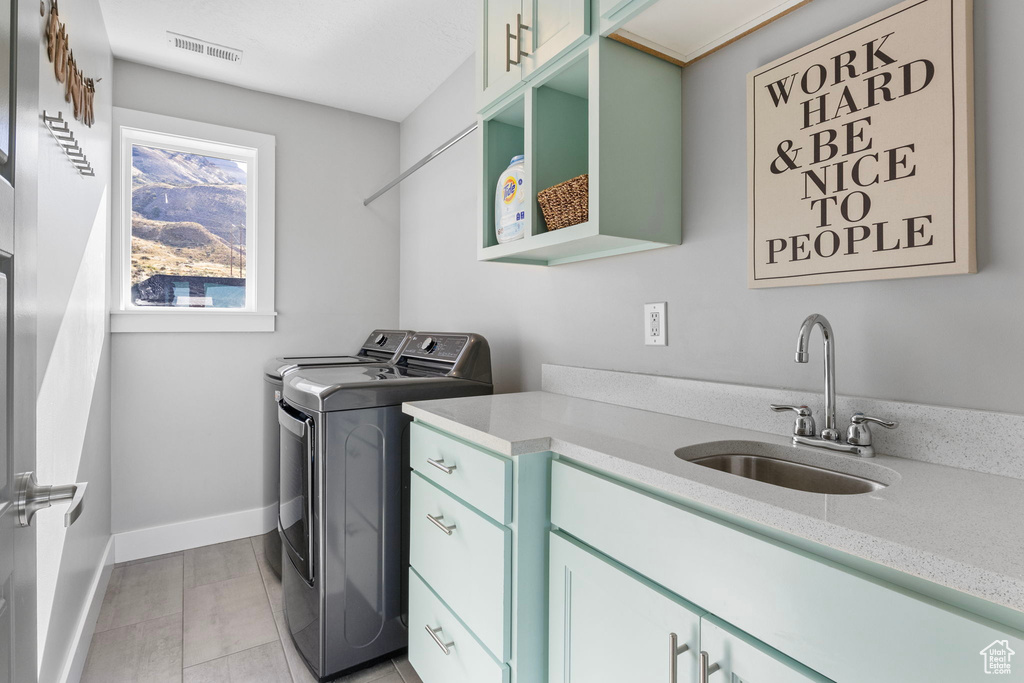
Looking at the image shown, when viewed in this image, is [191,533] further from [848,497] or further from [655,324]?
[848,497]

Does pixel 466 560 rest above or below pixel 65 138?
below

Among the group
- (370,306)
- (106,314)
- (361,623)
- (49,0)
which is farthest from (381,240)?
(361,623)

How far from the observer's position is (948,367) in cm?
96

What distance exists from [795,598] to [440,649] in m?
1.10

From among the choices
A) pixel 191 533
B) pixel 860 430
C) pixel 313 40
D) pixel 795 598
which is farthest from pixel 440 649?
pixel 313 40

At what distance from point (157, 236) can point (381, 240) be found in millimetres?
1166

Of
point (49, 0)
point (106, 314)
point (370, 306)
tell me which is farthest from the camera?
point (370, 306)

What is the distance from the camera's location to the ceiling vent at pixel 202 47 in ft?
7.54

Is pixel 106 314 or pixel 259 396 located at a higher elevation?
pixel 106 314

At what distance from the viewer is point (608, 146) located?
4.36 feet

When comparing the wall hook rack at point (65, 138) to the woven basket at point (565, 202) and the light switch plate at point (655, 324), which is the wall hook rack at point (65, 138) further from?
the light switch plate at point (655, 324)

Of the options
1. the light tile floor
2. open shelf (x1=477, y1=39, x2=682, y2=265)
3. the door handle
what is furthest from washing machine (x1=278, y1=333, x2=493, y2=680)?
the door handle

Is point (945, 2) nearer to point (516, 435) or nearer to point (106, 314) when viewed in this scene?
point (516, 435)

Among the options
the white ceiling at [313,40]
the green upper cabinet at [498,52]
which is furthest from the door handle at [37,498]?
the white ceiling at [313,40]
